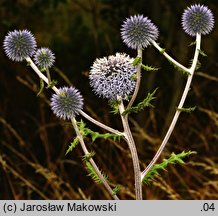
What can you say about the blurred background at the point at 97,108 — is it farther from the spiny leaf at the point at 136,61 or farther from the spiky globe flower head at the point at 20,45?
the spiny leaf at the point at 136,61

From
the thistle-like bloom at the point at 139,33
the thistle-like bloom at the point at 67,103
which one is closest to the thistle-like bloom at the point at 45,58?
the thistle-like bloom at the point at 67,103

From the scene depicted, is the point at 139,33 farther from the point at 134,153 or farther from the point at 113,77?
the point at 134,153

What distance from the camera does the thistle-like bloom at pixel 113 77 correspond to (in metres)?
2.07

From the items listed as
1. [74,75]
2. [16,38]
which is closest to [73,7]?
[74,75]

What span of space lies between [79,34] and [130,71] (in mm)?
7020

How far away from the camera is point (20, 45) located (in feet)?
7.66

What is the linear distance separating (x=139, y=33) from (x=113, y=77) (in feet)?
1.00

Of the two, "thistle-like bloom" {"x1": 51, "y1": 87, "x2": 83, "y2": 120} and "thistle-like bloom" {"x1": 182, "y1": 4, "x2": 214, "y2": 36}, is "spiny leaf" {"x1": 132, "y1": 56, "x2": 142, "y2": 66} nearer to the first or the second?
"thistle-like bloom" {"x1": 51, "y1": 87, "x2": 83, "y2": 120}

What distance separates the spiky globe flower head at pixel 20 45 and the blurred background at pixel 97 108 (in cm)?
194

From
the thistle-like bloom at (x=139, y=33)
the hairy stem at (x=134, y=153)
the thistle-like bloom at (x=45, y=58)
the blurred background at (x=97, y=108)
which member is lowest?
the hairy stem at (x=134, y=153)

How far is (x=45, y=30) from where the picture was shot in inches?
375

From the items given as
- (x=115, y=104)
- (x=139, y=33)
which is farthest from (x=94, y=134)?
(x=139, y=33)

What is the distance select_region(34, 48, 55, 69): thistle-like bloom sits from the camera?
89.4 inches

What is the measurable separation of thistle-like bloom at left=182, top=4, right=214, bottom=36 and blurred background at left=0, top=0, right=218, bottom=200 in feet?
5.94
